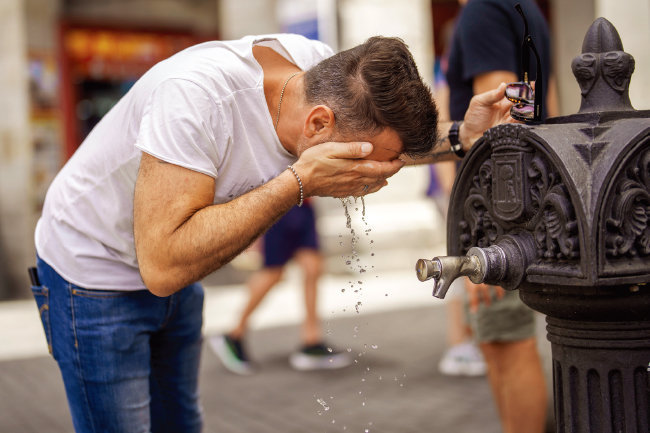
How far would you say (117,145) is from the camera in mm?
2152

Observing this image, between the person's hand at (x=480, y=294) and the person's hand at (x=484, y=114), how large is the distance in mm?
713

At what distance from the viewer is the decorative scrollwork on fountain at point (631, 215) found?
1.65 meters

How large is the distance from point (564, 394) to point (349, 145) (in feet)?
2.52

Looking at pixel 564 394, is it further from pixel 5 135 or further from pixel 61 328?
pixel 5 135

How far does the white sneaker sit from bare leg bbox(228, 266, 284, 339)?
48.9 inches

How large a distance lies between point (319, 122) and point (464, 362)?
10.0 feet

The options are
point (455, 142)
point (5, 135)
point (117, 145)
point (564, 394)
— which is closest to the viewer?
point (564, 394)

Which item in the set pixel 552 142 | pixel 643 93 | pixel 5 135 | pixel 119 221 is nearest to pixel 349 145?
pixel 552 142

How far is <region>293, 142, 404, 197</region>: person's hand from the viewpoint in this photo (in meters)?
2.01

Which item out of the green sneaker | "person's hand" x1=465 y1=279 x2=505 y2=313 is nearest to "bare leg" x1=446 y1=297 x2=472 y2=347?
the green sneaker

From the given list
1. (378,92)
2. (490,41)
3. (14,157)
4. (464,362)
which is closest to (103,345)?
(378,92)

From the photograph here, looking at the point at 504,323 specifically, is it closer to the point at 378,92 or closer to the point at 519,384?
the point at 519,384

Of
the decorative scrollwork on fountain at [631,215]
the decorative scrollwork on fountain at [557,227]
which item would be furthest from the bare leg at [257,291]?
the decorative scrollwork on fountain at [631,215]

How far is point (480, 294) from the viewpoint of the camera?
9.95 ft
